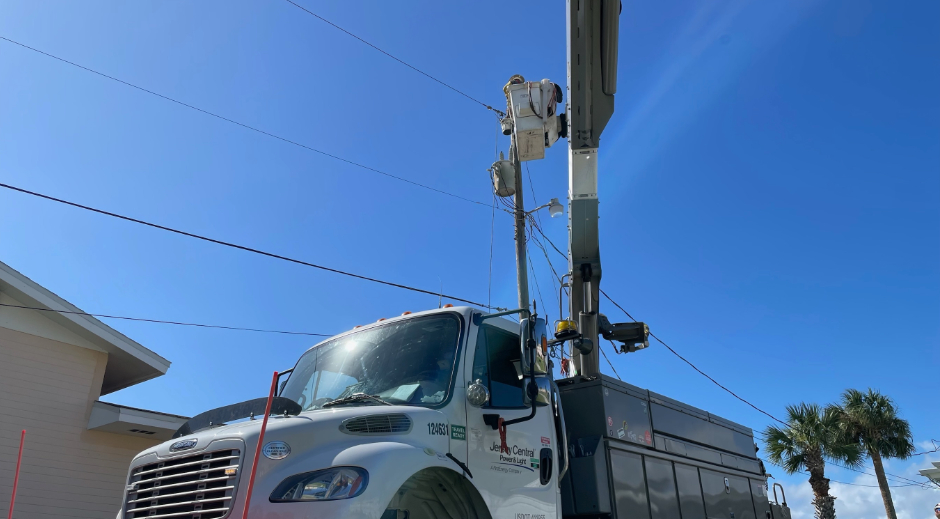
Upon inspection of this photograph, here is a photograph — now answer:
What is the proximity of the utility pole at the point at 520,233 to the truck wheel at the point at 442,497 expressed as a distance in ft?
25.1

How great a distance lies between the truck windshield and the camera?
4.88 meters

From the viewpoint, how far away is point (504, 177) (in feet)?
45.3

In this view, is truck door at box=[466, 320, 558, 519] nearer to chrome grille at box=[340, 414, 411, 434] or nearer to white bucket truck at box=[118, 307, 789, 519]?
white bucket truck at box=[118, 307, 789, 519]

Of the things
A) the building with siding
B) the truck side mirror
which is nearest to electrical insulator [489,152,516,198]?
the building with siding

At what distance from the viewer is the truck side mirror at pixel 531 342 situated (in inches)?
197

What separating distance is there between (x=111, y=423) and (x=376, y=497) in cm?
1060

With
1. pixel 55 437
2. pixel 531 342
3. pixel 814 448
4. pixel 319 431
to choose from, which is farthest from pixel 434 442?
pixel 814 448

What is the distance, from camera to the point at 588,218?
9.40m

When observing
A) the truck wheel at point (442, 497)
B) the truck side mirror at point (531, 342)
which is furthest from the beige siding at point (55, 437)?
the truck side mirror at point (531, 342)

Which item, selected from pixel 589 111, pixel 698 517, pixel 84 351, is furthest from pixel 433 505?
pixel 84 351

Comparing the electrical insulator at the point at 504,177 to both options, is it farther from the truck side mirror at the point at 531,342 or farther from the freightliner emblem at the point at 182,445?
the freightliner emblem at the point at 182,445

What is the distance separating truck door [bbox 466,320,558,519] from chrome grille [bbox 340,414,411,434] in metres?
0.62

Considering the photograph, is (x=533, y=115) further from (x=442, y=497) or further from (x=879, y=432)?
(x=879, y=432)

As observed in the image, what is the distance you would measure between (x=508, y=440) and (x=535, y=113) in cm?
683
